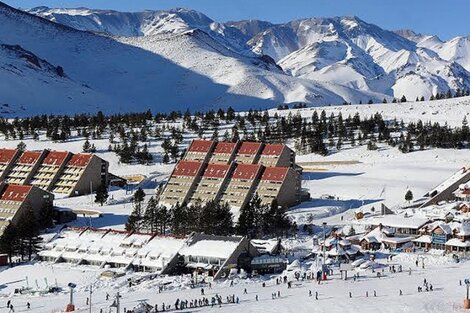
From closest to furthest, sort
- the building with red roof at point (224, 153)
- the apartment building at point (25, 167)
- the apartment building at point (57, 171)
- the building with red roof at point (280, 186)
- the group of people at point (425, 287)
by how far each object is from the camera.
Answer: the group of people at point (425, 287), the building with red roof at point (280, 186), the apartment building at point (57, 171), the apartment building at point (25, 167), the building with red roof at point (224, 153)

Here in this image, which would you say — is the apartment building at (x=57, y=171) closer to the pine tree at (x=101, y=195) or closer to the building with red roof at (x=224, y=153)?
the pine tree at (x=101, y=195)

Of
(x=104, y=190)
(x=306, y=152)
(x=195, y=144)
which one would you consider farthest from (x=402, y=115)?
(x=104, y=190)

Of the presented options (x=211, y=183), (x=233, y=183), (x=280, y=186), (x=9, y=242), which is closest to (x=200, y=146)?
(x=211, y=183)

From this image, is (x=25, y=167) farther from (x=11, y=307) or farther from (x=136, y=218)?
(x=11, y=307)

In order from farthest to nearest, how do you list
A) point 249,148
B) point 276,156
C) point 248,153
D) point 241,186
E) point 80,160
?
point 249,148
point 248,153
point 276,156
point 80,160
point 241,186

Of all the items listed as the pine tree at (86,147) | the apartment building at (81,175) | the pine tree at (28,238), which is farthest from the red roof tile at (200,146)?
the pine tree at (28,238)
